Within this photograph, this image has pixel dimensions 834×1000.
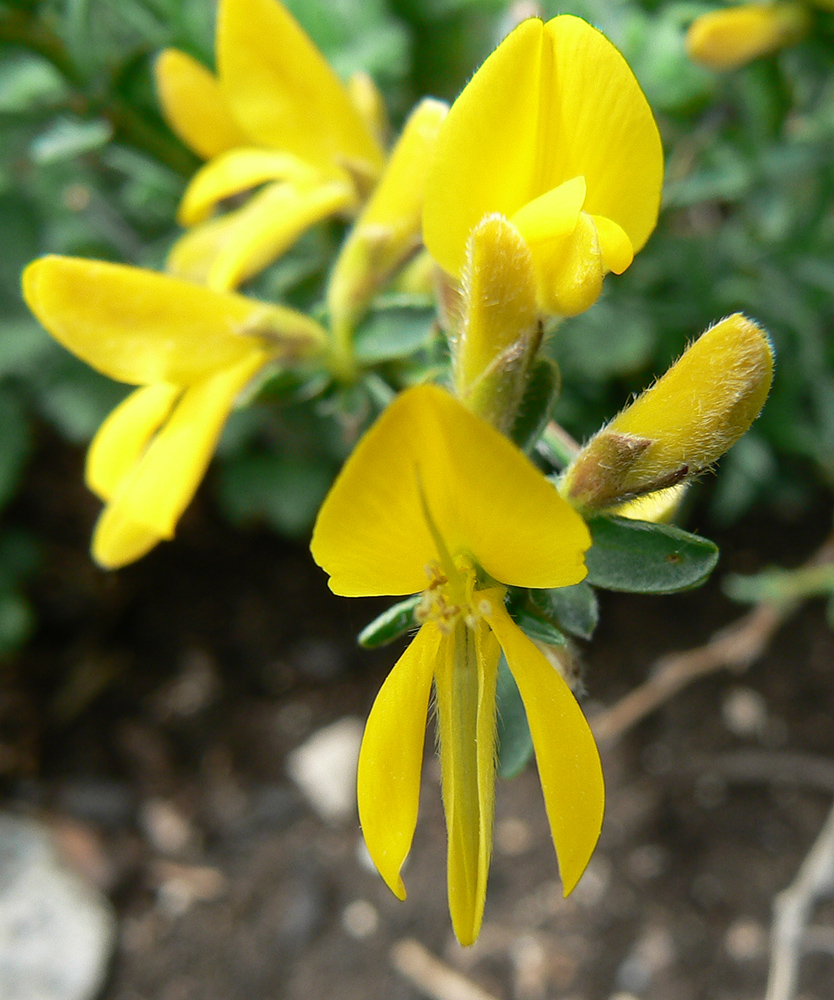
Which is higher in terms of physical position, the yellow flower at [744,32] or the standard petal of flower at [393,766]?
the yellow flower at [744,32]

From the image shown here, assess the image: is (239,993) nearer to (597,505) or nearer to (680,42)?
(597,505)

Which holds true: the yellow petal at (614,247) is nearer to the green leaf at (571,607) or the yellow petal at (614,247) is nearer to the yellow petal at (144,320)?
the green leaf at (571,607)

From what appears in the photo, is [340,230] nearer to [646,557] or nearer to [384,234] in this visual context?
[384,234]

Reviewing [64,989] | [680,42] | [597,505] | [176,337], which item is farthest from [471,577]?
[64,989]

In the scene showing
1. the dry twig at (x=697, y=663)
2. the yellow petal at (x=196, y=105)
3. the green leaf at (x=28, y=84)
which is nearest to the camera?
the yellow petal at (x=196, y=105)

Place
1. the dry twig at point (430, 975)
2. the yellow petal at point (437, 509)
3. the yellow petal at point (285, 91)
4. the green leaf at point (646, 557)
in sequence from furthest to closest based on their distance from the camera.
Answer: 1. the dry twig at point (430, 975)
2. the yellow petal at point (285, 91)
3. the green leaf at point (646, 557)
4. the yellow petal at point (437, 509)

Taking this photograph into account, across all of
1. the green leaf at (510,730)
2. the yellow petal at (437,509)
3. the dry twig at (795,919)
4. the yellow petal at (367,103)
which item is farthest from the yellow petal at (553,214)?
the dry twig at (795,919)

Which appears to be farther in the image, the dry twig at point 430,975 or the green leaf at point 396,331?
the dry twig at point 430,975
